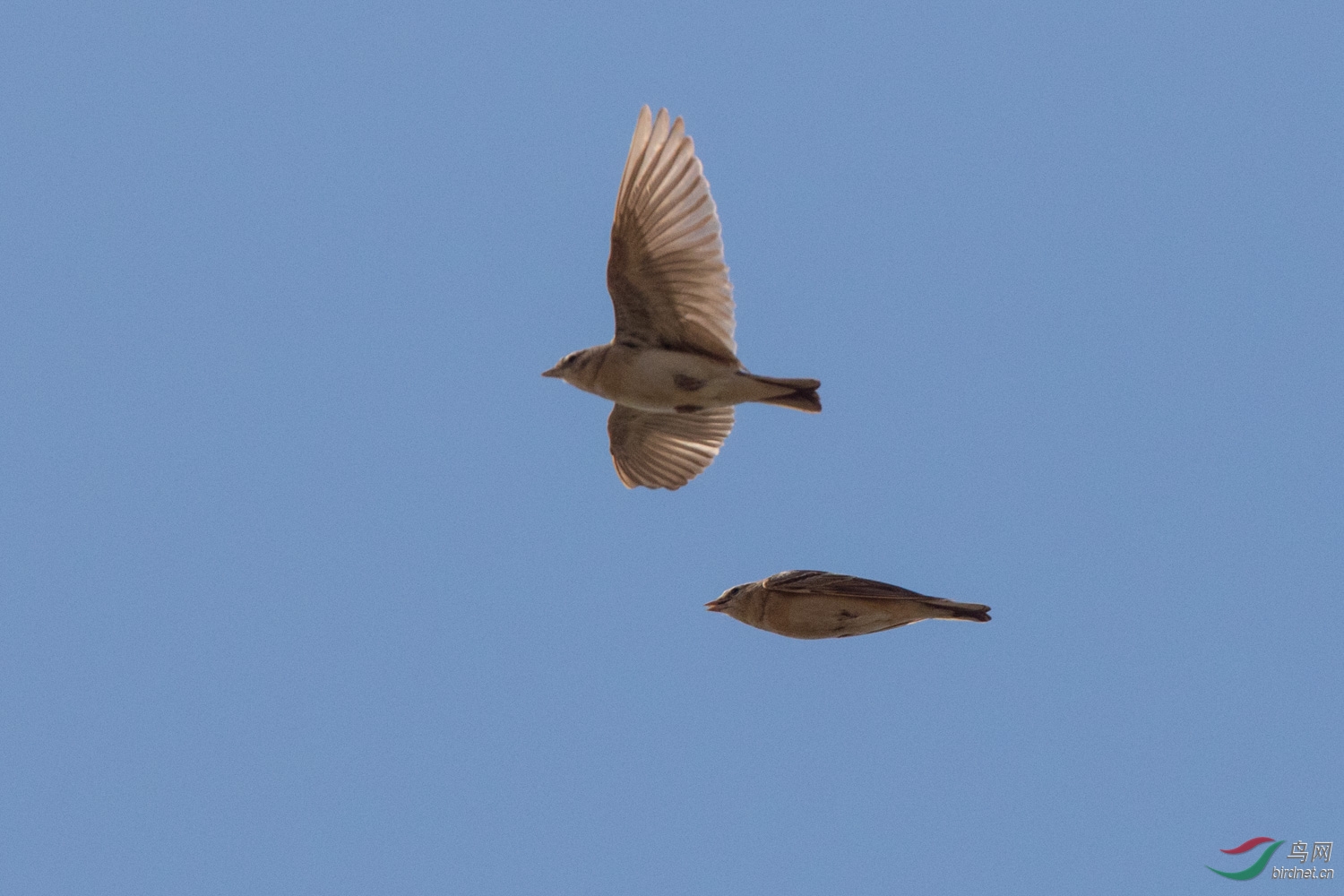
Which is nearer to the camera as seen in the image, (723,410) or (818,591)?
(818,591)

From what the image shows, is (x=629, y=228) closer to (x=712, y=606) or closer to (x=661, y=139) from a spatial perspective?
(x=661, y=139)

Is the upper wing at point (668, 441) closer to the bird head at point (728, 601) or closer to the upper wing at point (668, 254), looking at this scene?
the upper wing at point (668, 254)

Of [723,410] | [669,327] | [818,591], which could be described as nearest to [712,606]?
[818,591]

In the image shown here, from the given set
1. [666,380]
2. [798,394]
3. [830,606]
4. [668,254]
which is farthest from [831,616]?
[668,254]

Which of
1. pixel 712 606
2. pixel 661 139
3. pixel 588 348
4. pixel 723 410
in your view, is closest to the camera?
pixel 712 606

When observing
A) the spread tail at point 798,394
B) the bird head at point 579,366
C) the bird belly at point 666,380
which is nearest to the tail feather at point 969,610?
the spread tail at point 798,394

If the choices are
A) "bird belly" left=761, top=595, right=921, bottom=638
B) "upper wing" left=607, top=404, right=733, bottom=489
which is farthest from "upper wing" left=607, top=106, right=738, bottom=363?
"bird belly" left=761, top=595, right=921, bottom=638

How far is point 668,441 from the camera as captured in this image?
1049 centimetres

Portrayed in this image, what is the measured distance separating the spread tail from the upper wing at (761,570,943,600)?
5.76 feet

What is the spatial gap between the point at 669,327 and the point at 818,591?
2.69m

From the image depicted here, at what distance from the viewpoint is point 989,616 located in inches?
272

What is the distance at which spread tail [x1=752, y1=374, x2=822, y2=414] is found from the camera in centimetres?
879

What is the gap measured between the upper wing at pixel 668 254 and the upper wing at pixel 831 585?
2197 millimetres

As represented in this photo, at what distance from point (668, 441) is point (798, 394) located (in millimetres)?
1894
